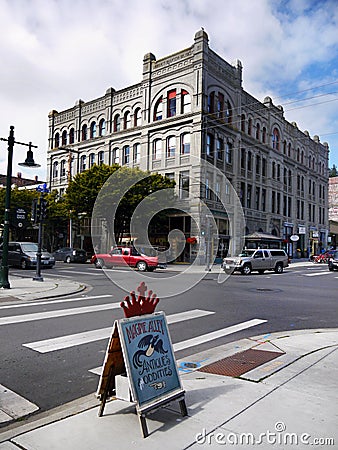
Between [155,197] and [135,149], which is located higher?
[135,149]

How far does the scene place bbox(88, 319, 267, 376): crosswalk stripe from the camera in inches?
271

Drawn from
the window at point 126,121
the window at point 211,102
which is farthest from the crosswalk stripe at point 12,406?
the window at point 126,121

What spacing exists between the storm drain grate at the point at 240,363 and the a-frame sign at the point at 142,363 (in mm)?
1436

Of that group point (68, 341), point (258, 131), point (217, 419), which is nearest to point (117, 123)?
point (258, 131)

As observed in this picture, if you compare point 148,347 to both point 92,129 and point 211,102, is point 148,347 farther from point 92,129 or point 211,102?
point 92,129

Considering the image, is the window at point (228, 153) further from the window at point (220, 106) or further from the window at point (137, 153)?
the window at point (137, 153)

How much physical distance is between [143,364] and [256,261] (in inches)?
860

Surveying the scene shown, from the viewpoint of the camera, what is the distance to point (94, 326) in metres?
8.30

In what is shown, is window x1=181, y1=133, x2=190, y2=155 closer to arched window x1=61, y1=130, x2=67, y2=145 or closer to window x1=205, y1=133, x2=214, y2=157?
window x1=205, y1=133, x2=214, y2=157

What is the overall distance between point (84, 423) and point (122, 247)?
20.1m

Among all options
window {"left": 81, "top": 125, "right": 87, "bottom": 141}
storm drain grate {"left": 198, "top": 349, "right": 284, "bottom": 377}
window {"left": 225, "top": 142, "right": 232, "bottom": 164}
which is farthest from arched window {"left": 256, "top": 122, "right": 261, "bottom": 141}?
storm drain grate {"left": 198, "top": 349, "right": 284, "bottom": 377}

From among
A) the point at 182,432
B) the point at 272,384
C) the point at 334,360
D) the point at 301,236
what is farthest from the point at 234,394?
the point at 301,236

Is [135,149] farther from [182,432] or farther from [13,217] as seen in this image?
[182,432]

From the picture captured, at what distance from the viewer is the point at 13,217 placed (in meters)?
15.0
